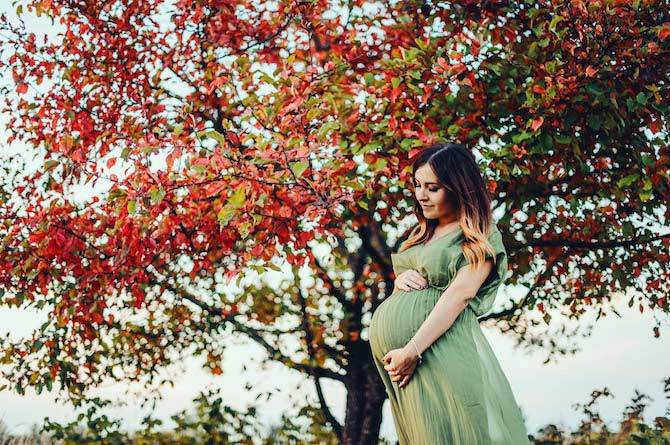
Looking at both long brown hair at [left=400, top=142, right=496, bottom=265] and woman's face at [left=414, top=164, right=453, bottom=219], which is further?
woman's face at [left=414, top=164, right=453, bottom=219]

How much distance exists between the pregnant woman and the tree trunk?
3962mm

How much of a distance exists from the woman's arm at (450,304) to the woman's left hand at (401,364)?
0.06 feet

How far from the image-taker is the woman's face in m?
3.29

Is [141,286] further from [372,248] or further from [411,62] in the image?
[411,62]

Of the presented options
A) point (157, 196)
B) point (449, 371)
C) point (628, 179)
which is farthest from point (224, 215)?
point (628, 179)

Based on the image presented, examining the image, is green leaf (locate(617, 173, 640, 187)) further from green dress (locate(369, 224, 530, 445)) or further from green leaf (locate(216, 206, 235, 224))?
green leaf (locate(216, 206, 235, 224))

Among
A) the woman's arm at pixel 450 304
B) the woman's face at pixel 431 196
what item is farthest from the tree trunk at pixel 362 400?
the woman's arm at pixel 450 304

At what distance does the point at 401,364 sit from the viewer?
3.03 metres

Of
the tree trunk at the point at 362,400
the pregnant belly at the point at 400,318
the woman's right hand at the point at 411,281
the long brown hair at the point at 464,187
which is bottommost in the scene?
the pregnant belly at the point at 400,318

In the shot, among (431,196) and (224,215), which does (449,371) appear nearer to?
(431,196)

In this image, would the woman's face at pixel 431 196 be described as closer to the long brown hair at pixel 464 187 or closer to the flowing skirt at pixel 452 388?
the long brown hair at pixel 464 187

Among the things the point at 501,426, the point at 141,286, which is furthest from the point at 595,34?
the point at 141,286

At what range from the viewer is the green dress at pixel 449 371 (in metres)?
2.93

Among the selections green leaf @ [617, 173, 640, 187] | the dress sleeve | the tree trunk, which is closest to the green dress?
the dress sleeve
